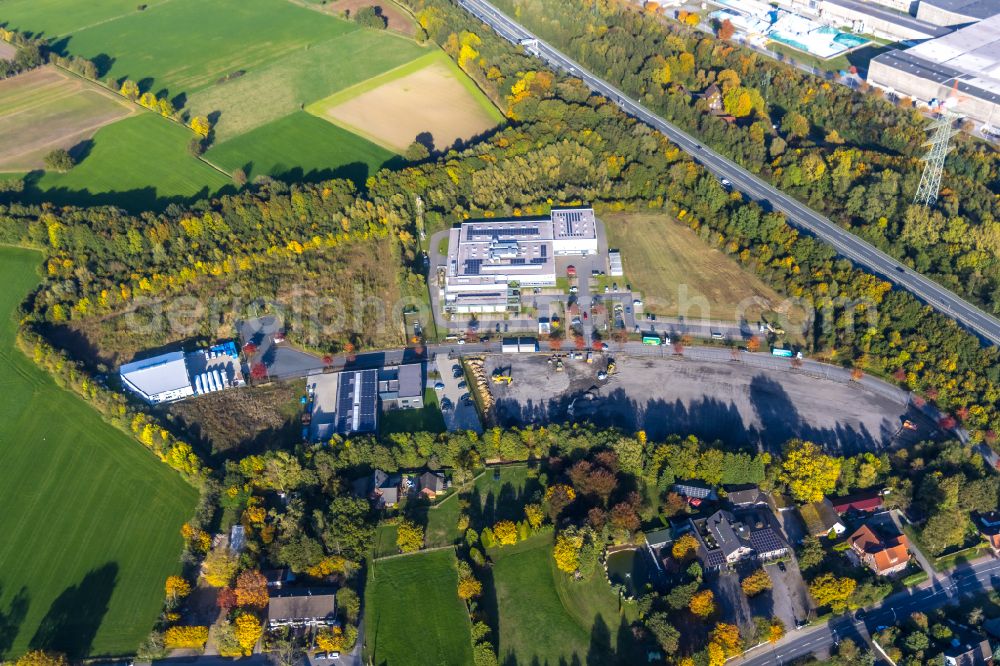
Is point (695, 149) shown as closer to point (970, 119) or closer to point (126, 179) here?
point (970, 119)

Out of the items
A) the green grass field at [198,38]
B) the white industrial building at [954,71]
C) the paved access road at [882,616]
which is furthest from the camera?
the green grass field at [198,38]

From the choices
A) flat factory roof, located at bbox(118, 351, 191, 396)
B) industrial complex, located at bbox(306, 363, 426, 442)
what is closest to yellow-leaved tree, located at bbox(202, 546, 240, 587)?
industrial complex, located at bbox(306, 363, 426, 442)

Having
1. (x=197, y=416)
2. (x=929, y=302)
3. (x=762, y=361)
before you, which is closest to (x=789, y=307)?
(x=762, y=361)

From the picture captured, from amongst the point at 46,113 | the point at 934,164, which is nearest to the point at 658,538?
the point at 934,164

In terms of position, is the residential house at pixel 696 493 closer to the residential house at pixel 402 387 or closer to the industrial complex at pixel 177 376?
Result: the residential house at pixel 402 387

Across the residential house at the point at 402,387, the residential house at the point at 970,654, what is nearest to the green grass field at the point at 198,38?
the residential house at the point at 402,387

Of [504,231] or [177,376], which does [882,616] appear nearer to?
[504,231]

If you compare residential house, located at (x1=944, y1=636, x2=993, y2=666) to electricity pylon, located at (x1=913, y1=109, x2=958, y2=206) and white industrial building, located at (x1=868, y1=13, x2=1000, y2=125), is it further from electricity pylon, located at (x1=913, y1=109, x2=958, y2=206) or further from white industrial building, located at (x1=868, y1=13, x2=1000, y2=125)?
white industrial building, located at (x1=868, y1=13, x2=1000, y2=125)
